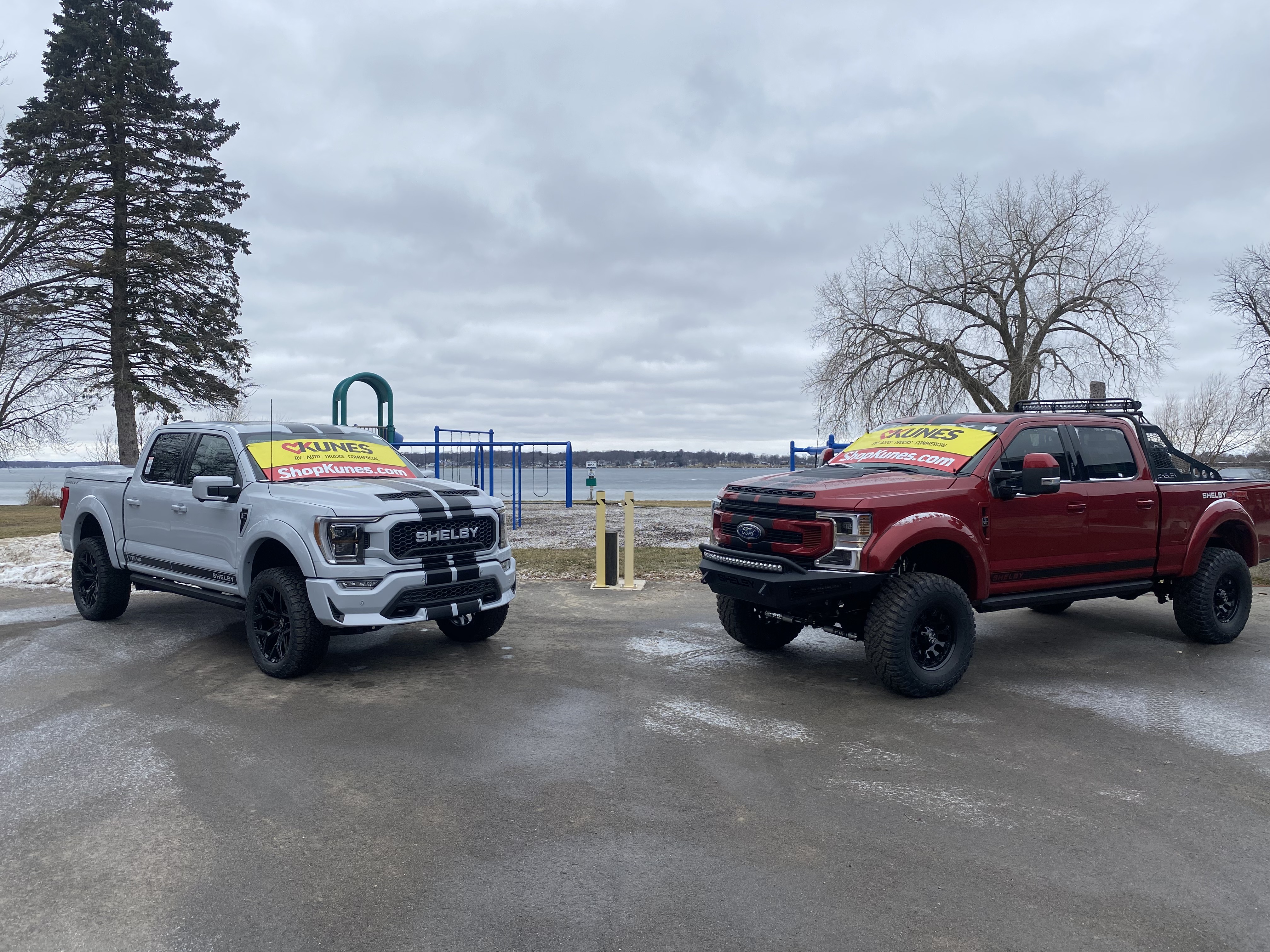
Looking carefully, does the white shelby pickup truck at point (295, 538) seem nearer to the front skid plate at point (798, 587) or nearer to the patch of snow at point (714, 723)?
the patch of snow at point (714, 723)

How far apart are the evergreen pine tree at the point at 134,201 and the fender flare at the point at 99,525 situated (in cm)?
1609

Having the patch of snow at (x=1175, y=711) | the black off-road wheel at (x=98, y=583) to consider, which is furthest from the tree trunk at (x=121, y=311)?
the patch of snow at (x=1175, y=711)

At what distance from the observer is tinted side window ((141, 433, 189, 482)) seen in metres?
8.02

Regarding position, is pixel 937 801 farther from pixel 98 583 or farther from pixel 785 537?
pixel 98 583

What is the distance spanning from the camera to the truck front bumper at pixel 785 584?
596 cm

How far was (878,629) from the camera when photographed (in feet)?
19.5

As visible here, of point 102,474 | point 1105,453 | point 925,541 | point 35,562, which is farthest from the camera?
point 35,562

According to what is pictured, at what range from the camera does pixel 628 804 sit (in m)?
4.21

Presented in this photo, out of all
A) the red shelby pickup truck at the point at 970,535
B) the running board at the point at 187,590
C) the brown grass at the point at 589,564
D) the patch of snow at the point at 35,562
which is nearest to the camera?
the red shelby pickup truck at the point at 970,535

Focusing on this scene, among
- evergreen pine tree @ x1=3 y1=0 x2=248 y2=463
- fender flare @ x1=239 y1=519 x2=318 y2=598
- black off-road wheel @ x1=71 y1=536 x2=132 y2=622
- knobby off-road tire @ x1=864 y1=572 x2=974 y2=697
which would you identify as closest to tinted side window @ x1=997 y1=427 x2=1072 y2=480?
knobby off-road tire @ x1=864 y1=572 x2=974 y2=697

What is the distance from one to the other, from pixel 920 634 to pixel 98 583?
25.2 ft

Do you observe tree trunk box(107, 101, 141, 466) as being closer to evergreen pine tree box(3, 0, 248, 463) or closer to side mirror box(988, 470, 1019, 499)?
evergreen pine tree box(3, 0, 248, 463)

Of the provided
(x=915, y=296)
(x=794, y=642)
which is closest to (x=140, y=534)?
(x=794, y=642)

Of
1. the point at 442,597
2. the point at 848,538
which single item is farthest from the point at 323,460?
the point at 848,538
